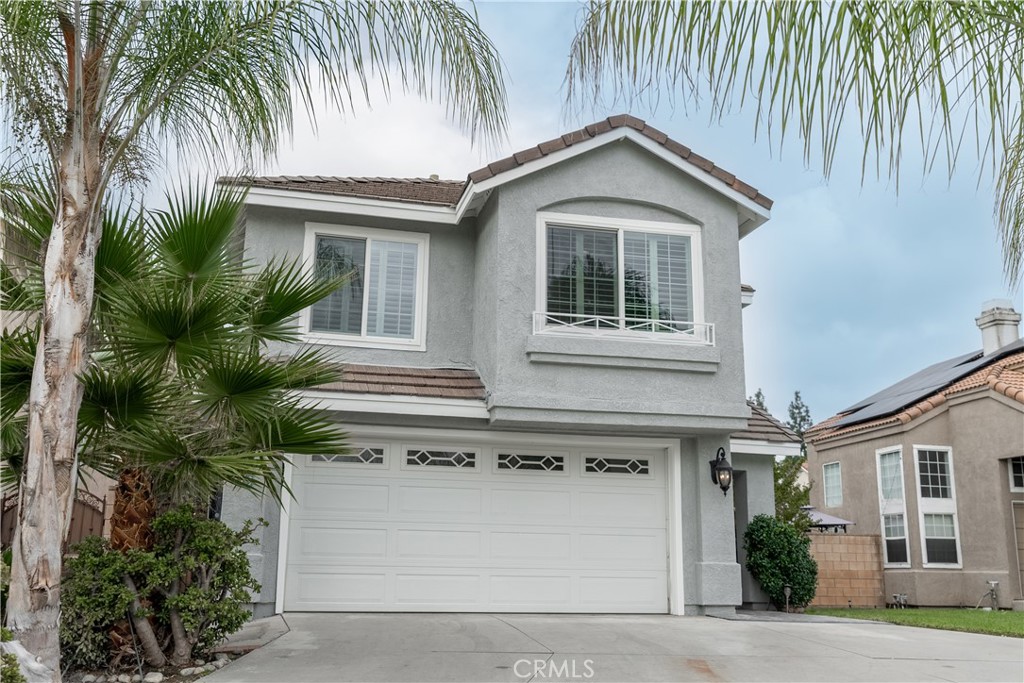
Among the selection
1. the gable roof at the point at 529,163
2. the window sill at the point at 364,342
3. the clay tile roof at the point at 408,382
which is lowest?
the clay tile roof at the point at 408,382

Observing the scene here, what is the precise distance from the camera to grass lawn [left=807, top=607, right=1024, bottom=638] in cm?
1169

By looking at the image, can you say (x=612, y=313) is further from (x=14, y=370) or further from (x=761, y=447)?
(x=14, y=370)

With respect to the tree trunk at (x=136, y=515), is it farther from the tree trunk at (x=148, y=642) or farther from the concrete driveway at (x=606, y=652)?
the concrete driveway at (x=606, y=652)

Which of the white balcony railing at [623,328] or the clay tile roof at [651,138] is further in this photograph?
the clay tile roof at [651,138]

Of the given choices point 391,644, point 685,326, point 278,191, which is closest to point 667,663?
point 391,644

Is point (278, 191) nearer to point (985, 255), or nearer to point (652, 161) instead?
point (652, 161)

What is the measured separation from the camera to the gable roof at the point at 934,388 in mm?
18562

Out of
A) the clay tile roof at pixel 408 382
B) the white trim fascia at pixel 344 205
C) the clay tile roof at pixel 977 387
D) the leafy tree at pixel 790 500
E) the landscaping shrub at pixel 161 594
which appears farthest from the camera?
the clay tile roof at pixel 977 387

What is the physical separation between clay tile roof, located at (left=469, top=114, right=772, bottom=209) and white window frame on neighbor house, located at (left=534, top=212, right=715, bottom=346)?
0.80 m

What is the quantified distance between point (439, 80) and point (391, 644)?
18.3 feet

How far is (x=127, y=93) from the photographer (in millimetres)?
6645

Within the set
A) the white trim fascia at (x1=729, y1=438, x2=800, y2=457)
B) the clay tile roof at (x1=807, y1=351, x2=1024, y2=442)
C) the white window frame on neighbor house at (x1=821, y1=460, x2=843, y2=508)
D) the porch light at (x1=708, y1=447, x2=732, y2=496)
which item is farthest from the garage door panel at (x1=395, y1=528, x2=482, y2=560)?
the white window frame on neighbor house at (x1=821, y1=460, x2=843, y2=508)

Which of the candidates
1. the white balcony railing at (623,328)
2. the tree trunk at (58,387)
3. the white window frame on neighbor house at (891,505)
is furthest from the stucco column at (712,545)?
the tree trunk at (58,387)

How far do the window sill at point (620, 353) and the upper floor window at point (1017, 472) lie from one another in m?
9.75
